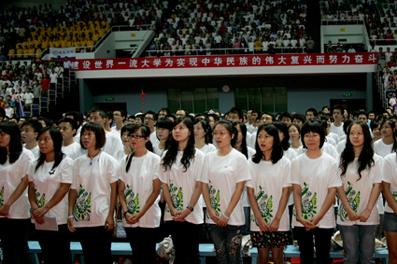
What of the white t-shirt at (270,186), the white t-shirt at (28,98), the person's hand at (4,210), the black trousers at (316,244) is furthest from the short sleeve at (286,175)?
the white t-shirt at (28,98)

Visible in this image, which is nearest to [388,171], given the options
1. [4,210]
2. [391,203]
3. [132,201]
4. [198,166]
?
[391,203]

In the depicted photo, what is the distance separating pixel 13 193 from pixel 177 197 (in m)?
1.66

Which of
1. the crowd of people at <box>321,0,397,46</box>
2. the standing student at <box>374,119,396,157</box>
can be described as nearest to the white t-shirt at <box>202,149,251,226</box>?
the standing student at <box>374,119,396,157</box>

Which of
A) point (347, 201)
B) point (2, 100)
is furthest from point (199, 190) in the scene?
point (2, 100)

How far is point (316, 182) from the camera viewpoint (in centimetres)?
558

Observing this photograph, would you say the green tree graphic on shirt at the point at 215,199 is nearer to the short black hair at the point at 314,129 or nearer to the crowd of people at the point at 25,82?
the short black hair at the point at 314,129

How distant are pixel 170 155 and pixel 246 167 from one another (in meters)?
0.77

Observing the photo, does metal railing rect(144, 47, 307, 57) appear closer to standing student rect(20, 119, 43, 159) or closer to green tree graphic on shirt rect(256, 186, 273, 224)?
standing student rect(20, 119, 43, 159)

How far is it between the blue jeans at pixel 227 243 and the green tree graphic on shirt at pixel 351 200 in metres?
0.97

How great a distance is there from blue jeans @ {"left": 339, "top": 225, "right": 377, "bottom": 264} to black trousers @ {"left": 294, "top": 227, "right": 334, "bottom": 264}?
0.15 metres

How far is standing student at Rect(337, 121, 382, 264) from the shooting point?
18.0ft

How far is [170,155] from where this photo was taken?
19.5 ft

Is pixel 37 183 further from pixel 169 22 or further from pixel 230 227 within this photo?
pixel 169 22

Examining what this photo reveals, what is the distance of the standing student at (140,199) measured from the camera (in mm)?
5797
